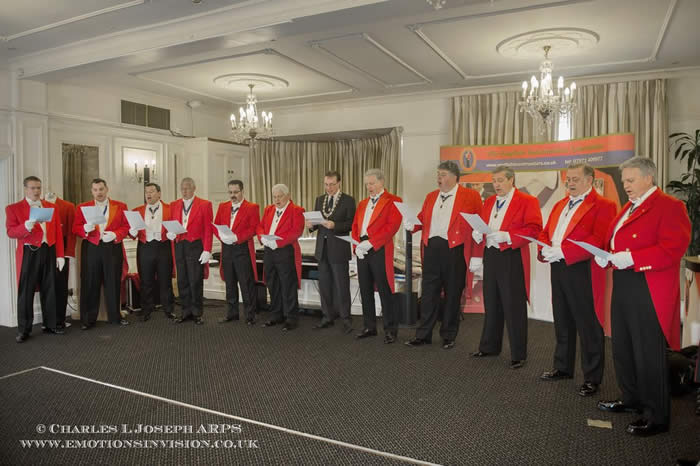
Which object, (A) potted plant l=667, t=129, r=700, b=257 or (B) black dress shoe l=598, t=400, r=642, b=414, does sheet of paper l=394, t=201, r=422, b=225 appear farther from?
(A) potted plant l=667, t=129, r=700, b=257

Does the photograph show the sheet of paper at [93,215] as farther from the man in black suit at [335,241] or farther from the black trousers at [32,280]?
the man in black suit at [335,241]

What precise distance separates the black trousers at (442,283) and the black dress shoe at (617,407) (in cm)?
161

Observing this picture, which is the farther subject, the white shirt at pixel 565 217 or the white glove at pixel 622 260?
the white shirt at pixel 565 217

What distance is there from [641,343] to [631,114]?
15.1 feet

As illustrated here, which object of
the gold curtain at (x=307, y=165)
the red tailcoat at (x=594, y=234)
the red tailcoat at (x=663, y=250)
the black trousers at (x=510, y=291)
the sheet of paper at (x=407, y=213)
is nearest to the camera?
the red tailcoat at (x=663, y=250)

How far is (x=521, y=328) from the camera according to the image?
4230mm

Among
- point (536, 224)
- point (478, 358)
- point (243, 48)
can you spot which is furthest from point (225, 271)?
point (536, 224)

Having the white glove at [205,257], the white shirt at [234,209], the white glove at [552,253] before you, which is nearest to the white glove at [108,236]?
the white glove at [205,257]

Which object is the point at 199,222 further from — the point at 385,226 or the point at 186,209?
the point at 385,226

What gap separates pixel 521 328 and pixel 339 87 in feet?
14.9

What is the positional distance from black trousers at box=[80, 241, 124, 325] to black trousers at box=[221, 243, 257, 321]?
1.12 metres

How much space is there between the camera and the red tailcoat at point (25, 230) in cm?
517

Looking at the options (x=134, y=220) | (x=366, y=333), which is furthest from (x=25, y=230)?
(x=366, y=333)

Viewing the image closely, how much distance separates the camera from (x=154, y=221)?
19.6ft
